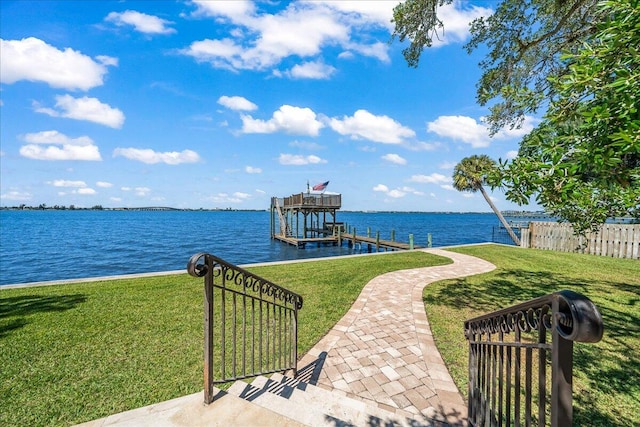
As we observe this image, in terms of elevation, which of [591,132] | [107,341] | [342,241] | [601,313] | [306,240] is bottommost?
[342,241]

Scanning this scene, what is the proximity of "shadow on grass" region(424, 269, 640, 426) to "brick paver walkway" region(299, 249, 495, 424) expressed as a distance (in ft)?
3.95

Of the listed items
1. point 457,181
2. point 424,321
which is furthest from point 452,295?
point 457,181

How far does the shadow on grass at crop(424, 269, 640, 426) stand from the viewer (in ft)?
10.7

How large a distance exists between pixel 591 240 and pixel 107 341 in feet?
59.4

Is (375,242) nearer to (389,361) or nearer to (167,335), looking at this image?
(389,361)

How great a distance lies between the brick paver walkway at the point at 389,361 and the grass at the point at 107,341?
45 centimetres

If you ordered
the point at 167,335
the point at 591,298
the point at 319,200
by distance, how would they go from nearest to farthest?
the point at 167,335 → the point at 591,298 → the point at 319,200

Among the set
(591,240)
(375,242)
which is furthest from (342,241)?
(591,240)

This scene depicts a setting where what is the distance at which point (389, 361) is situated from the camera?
13.6ft

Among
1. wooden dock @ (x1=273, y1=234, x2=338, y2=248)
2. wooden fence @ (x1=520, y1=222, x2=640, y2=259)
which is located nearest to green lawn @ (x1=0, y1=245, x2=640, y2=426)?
wooden fence @ (x1=520, y1=222, x2=640, y2=259)

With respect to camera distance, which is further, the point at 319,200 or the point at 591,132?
the point at 319,200

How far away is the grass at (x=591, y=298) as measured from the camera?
3307 mm

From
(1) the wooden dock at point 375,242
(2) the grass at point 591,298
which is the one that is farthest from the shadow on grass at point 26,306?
(1) the wooden dock at point 375,242

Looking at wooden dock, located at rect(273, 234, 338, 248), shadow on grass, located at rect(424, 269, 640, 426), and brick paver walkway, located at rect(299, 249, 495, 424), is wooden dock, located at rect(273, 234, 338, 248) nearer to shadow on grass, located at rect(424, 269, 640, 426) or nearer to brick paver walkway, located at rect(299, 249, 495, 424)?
shadow on grass, located at rect(424, 269, 640, 426)
